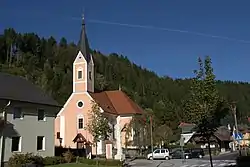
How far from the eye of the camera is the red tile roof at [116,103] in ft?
199

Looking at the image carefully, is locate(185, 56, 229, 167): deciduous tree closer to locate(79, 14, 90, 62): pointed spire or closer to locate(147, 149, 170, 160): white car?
locate(147, 149, 170, 160): white car

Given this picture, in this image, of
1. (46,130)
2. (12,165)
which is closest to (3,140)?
(12,165)

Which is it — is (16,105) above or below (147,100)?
below

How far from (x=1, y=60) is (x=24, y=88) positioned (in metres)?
82.3

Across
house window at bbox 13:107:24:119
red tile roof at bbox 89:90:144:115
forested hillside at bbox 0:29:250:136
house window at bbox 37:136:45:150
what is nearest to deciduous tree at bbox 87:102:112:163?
house window at bbox 37:136:45:150

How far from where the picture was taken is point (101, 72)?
421 feet

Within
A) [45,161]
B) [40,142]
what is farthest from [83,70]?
[45,161]

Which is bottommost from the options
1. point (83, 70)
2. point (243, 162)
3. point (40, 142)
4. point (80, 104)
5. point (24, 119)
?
point (243, 162)

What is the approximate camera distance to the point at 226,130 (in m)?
85.1

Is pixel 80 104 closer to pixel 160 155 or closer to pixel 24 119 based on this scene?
pixel 160 155

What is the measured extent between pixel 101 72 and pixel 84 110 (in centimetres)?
7106

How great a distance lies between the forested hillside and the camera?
107 m

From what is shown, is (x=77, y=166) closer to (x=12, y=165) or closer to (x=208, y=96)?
(x=12, y=165)

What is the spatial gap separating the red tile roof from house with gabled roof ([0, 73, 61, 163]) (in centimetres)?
2174
